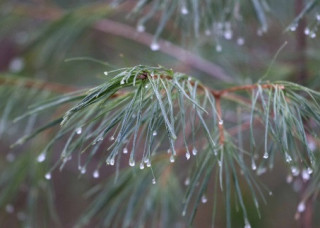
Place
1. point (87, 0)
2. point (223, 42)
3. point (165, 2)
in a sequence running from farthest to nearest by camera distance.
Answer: point (87, 0) < point (223, 42) < point (165, 2)

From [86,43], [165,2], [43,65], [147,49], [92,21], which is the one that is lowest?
[86,43]

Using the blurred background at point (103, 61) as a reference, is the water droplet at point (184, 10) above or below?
above

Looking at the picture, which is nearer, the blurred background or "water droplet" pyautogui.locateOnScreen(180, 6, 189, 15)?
"water droplet" pyautogui.locateOnScreen(180, 6, 189, 15)

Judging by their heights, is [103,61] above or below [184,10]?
below

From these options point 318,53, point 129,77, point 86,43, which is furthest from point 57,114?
point 86,43

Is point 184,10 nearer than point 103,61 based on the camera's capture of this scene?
Yes

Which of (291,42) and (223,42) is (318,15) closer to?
(223,42)

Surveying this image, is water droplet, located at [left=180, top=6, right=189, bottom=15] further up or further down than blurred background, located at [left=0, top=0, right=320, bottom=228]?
further up

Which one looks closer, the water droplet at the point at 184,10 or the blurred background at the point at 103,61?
the water droplet at the point at 184,10
